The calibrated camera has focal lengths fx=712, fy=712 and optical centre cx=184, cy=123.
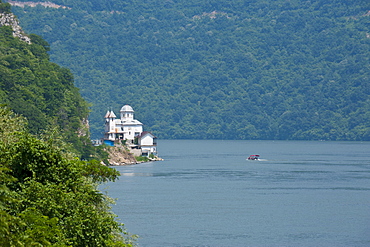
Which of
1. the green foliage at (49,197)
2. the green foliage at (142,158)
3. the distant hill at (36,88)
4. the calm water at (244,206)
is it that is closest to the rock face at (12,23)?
the distant hill at (36,88)

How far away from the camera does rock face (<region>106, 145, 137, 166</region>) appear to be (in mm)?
144750

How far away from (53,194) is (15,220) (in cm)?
626

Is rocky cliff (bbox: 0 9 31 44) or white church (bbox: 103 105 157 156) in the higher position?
rocky cliff (bbox: 0 9 31 44)

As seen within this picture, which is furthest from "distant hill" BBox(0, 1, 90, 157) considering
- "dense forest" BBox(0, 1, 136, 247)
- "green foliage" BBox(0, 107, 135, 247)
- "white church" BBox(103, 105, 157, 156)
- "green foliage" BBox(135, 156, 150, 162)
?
"green foliage" BBox(0, 107, 135, 247)

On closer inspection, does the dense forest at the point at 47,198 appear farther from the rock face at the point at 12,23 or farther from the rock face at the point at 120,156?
the rock face at the point at 12,23

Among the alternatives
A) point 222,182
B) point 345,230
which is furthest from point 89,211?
point 222,182

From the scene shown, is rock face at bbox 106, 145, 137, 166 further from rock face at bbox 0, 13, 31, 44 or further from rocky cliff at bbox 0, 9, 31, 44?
rocky cliff at bbox 0, 9, 31, 44

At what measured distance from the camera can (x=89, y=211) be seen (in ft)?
109

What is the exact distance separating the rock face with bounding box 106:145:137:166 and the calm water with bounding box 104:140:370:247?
822 centimetres

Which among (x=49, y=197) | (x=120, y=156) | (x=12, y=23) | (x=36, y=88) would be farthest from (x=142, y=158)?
(x=49, y=197)

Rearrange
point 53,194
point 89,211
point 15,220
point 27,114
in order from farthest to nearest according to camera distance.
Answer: point 27,114 → point 89,211 → point 53,194 → point 15,220

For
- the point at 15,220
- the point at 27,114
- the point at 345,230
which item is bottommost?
the point at 345,230

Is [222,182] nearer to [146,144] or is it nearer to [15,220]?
[146,144]

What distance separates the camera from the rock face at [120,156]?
14475 cm
